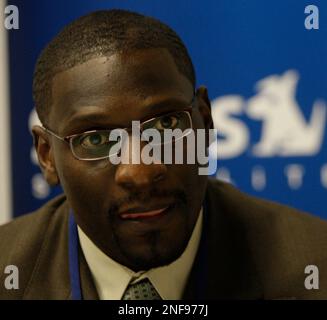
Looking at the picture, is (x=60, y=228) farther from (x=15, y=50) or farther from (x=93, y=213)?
(x=15, y=50)

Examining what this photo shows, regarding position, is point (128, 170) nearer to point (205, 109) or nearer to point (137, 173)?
point (137, 173)

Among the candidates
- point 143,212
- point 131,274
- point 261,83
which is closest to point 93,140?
point 143,212

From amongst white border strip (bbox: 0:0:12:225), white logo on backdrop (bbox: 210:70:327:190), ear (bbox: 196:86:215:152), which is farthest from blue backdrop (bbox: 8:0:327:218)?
ear (bbox: 196:86:215:152)

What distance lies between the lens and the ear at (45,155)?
38.9 inches

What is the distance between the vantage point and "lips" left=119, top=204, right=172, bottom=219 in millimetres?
839

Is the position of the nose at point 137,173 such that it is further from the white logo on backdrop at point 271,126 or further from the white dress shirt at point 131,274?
the white logo on backdrop at point 271,126

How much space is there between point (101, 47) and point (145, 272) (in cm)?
38

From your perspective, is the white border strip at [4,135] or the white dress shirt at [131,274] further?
the white border strip at [4,135]

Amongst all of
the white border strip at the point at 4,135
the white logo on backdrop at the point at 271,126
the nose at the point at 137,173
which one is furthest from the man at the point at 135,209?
the white border strip at the point at 4,135

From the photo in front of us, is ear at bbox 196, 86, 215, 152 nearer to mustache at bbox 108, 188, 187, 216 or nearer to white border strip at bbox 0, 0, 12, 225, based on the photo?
mustache at bbox 108, 188, 187, 216

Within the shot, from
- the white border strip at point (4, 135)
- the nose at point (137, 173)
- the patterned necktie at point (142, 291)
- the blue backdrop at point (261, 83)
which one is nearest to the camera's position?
the nose at point (137, 173)

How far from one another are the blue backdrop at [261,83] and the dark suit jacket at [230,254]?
29 cm

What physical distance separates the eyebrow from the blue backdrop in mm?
458
